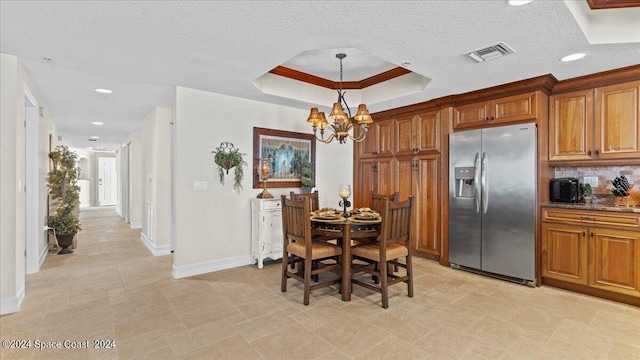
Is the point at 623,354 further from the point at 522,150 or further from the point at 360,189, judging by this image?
the point at 360,189

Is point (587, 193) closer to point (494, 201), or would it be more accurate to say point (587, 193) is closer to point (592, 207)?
point (592, 207)

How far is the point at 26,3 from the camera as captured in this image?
2008 millimetres

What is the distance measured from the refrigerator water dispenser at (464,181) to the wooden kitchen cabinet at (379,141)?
1.20 meters

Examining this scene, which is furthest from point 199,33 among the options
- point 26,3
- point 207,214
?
point 207,214

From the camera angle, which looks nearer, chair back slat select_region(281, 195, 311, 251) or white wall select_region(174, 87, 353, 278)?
chair back slat select_region(281, 195, 311, 251)

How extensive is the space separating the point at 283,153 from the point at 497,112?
2942 millimetres

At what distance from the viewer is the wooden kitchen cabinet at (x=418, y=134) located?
14.6 feet

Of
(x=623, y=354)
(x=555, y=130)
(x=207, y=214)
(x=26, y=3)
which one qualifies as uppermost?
(x=26, y=3)

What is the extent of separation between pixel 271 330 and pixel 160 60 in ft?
8.75

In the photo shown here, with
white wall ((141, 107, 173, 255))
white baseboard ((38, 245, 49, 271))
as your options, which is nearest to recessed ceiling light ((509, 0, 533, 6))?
white wall ((141, 107, 173, 255))

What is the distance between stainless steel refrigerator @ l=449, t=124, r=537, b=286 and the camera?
11.5 feet

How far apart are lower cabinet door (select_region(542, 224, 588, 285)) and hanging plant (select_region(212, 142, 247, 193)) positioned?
3.76 m

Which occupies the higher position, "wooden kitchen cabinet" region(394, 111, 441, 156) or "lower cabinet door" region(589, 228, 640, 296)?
"wooden kitchen cabinet" region(394, 111, 441, 156)

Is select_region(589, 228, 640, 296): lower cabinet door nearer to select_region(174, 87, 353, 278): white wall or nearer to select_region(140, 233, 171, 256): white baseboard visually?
select_region(174, 87, 353, 278): white wall
